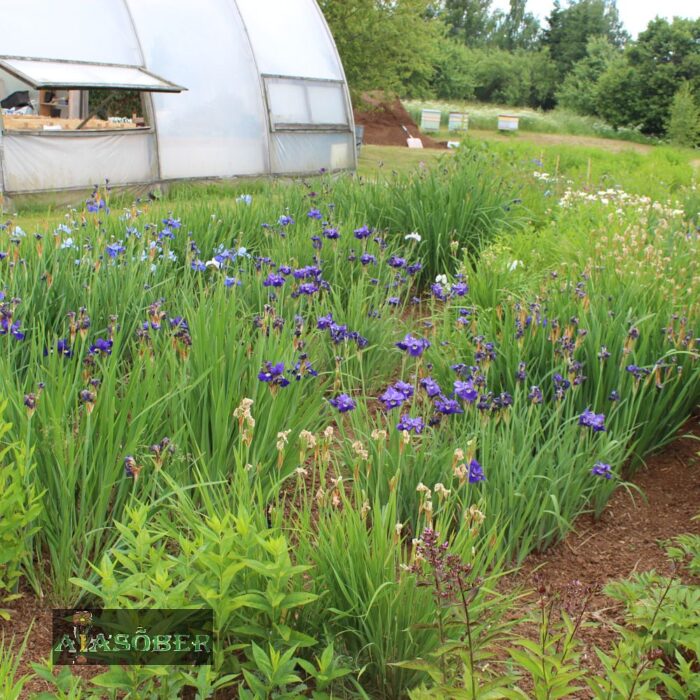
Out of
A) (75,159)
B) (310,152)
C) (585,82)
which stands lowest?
(75,159)

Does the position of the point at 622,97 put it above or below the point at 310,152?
above

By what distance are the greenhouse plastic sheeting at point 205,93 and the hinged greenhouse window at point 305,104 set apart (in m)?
0.28

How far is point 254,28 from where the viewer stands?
38.0 feet

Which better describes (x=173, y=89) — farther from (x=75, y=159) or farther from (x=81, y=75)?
(x=75, y=159)

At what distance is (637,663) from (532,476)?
2.80 ft

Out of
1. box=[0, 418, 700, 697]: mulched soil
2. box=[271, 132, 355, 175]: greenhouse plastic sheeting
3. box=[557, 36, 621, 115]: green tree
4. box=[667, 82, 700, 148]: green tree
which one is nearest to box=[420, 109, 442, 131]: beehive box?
box=[667, 82, 700, 148]: green tree

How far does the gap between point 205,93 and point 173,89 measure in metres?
1.22

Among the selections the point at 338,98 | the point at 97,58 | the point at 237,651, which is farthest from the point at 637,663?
the point at 338,98

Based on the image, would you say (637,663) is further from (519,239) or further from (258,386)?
(519,239)

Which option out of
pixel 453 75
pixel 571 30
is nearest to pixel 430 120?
pixel 453 75

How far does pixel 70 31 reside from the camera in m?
9.38

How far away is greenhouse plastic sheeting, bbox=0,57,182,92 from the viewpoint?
844cm

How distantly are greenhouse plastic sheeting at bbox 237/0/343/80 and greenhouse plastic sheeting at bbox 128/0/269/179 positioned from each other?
274 millimetres

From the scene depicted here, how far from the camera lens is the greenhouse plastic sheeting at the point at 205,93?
10.3 meters
